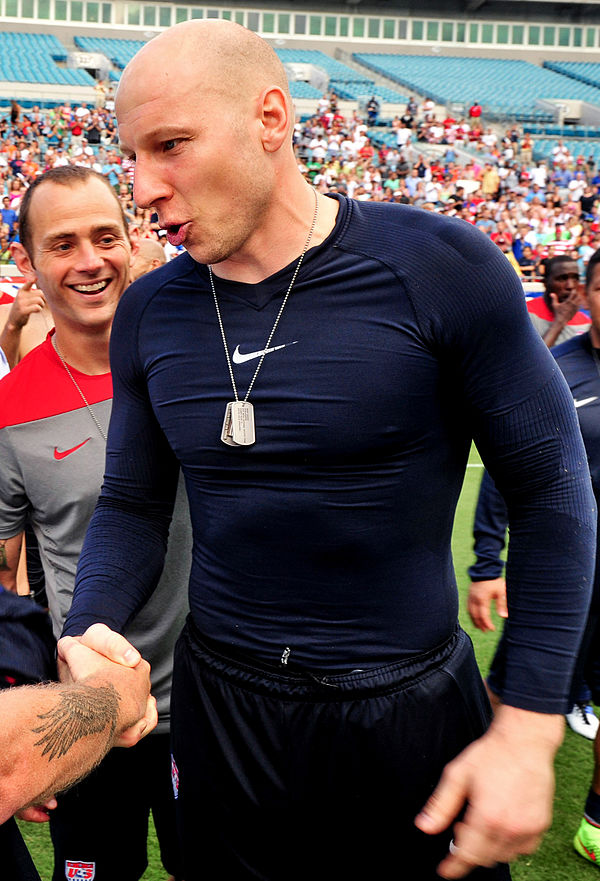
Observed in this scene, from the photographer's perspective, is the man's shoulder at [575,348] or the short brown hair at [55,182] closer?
the short brown hair at [55,182]

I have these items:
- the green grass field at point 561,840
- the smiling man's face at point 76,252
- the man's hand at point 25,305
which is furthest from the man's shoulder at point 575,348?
the man's hand at point 25,305

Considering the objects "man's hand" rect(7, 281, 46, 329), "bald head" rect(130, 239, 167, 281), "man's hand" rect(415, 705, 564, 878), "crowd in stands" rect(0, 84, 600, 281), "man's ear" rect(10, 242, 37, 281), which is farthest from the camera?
"crowd in stands" rect(0, 84, 600, 281)

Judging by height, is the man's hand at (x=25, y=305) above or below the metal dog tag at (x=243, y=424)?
below

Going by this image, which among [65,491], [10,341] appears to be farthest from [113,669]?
[10,341]

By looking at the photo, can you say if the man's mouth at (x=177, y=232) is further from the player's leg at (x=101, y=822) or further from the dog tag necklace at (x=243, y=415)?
the player's leg at (x=101, y=822)

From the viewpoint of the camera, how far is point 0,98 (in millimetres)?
26719

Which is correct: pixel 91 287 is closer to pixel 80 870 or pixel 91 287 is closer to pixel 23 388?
pixel 23 388

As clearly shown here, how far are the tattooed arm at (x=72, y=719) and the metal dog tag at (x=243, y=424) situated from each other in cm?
43

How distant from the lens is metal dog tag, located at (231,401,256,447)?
1616 mm

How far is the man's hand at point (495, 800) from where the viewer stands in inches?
52.1

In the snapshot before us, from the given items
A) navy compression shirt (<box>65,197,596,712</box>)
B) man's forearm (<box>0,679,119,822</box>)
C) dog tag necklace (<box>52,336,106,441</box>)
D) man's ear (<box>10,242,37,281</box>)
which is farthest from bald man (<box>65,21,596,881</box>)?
man's ear (<box>10,242,37,281</box>)

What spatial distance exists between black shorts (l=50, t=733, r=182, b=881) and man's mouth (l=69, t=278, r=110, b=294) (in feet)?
3.87

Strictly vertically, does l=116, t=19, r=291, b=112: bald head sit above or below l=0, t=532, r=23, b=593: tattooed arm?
above

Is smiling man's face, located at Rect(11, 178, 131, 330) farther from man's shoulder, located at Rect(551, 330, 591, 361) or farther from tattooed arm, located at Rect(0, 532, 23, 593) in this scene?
man's shoulder, located at Rect(551, 330, 591, 361)
